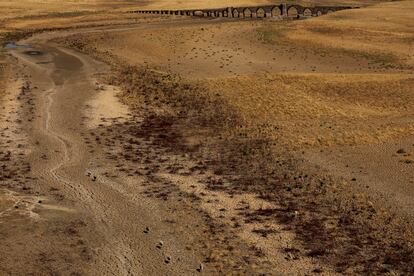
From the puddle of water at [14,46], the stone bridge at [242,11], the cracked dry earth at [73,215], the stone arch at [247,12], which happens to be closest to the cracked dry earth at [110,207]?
the cracked dry earth at [73,215]

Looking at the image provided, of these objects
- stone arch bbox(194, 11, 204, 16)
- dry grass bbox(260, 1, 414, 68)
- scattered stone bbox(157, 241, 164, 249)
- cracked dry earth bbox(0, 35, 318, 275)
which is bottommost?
scattered stone bbox(157, 241, 164, 249)

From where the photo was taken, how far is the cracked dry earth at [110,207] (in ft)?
58.1

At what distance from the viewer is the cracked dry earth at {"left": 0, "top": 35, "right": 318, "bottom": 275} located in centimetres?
1770

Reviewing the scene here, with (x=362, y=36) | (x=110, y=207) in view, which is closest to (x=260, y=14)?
(x=362, y=36)

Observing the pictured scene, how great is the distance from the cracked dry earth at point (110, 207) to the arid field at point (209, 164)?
0.08 metres

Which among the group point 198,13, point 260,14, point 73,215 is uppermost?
point 198,13

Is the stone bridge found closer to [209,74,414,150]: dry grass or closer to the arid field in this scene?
the arid field

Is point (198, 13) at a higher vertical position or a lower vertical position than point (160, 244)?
higher

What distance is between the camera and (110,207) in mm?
21953

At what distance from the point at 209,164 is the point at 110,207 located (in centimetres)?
677

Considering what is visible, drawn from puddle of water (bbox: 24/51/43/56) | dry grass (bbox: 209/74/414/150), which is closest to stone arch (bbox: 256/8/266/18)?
puddle of water (bbox: 24/51/43/56)

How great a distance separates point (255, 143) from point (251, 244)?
38.1ft

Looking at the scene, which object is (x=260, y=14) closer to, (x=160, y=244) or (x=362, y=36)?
(x=362, y=36)

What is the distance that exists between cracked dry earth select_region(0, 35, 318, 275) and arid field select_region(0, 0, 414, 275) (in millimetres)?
77
